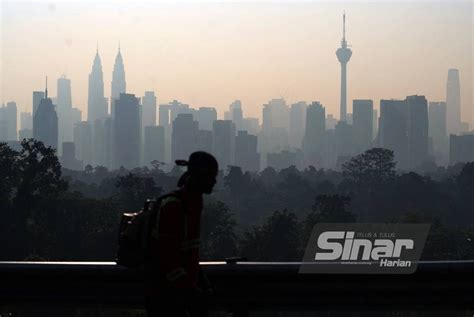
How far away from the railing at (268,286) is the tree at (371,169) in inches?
5691

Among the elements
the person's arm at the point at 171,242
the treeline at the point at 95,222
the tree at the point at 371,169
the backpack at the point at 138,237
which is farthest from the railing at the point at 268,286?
the tree at the point at 371,169

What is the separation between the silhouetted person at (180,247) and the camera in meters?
6.45

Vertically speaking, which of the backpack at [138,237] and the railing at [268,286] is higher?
the backpack at [138,237]

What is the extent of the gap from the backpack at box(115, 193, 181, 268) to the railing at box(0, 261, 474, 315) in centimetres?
127

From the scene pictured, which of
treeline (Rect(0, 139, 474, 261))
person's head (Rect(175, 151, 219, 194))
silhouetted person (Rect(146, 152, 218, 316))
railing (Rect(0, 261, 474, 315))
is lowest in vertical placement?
treeline (Rect(0, 139, 474, 261))

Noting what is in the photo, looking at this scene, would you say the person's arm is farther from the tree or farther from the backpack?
the tree

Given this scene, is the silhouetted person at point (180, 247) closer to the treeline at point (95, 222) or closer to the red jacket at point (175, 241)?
the red jacket at point (175, 241)

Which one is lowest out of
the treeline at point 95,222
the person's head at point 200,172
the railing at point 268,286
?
the treeline at point 95,222

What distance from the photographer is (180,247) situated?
6480mm

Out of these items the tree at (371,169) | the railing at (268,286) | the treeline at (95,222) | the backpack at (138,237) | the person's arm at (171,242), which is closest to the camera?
the person's arm at (171,242)

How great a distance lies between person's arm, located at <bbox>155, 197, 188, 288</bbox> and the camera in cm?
644

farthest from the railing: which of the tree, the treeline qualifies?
→ the tree

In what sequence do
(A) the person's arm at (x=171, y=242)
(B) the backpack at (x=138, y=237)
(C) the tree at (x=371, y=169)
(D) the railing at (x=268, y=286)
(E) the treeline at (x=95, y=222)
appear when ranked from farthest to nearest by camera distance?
1. (C) the tree at (x=371, y=169)
2. (E) the treeline at (x=95, y=222)
3. (D) the railing at (x=268, y=286)
4. (B) the backpack at (x=138, y=237)
5. (A) the person's arm at (x=171, y=242)

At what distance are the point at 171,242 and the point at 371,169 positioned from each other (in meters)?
157
